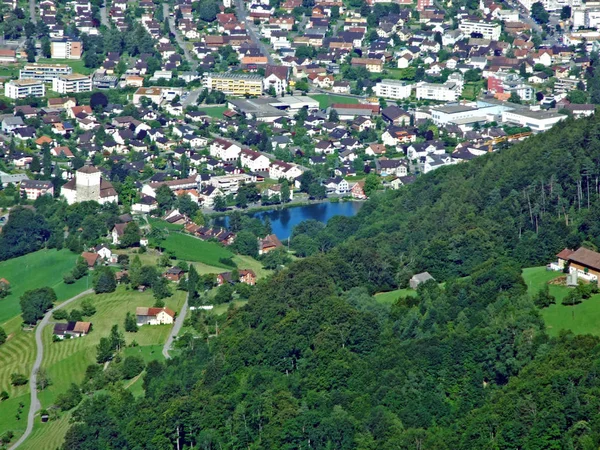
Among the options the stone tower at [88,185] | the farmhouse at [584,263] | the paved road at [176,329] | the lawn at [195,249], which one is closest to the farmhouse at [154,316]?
the paved road at [176,329]

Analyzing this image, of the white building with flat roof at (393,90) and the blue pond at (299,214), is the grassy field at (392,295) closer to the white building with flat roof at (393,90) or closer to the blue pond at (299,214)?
the blue pond at (299,214)

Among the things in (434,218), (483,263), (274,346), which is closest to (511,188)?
(434,218)

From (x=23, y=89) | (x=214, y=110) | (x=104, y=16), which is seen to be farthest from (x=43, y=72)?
(x=104, y=16)

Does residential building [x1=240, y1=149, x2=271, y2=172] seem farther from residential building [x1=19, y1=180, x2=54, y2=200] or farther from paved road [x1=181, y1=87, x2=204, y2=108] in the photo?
residential building [x1=19, y1=180, x2=54, y2=200]

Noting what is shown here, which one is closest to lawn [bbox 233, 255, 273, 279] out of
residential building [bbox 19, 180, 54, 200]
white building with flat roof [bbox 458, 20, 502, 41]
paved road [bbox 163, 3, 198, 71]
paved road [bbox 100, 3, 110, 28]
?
residential building [bbox 19, 180, 54, 200]

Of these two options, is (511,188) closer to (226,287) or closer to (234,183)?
(226,287)

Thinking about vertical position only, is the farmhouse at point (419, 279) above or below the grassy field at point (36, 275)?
above
